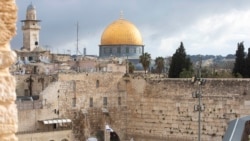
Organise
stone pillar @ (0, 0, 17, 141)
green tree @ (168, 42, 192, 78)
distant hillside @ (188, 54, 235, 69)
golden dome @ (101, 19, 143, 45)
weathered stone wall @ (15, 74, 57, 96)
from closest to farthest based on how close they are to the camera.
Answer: stone pillar @ (0, 0, 17, 141)
weathered stone wall @ (15, 74, 57, 96)
green tree @ (168, 42, 192, 78)
golden dome @ (101, 19, 143, 45)
distant hillside @ (188, 54, 235, 69)

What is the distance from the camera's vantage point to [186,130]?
27.2 meters

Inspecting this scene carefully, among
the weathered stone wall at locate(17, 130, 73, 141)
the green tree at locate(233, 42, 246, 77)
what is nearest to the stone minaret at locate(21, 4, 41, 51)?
the green tree at locate(233, 42, 246, 77)

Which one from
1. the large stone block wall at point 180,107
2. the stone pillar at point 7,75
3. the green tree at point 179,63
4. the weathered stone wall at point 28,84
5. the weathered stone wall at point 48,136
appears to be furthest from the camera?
the green tree at point 179,63

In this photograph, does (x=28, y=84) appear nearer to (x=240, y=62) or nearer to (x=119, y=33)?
(x=240, y=62)

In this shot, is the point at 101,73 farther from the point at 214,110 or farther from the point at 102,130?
the point at 214,110

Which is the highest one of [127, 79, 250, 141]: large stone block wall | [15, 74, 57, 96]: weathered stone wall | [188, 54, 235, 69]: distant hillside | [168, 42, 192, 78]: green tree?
[188, 54, 235, 69]: distant hillside

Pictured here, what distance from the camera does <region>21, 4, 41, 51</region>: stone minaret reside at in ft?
143

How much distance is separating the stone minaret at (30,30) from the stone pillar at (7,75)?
4150 cm

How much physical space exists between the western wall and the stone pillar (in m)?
22.4

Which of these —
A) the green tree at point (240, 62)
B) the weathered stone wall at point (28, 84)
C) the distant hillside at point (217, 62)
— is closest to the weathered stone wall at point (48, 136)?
the weathered stone wall at point (28, 84)

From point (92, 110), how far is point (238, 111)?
7487 millimetres

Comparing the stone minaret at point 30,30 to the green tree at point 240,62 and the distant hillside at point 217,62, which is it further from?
the green tree at point 240,62

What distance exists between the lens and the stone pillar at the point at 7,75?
2604mm

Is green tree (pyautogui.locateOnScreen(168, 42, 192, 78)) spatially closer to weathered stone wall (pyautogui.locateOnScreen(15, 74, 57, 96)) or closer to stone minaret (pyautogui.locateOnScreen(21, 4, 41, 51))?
weathered stone wall (pyautogui.locateOnScreen(15, 74, 57, 96))
